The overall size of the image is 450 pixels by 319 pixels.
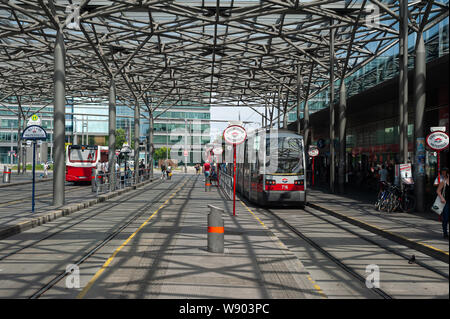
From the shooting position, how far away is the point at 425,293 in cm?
670

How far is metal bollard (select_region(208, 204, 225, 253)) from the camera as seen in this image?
30.9ft

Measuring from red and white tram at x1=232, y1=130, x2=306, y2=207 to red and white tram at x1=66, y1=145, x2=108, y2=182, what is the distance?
21.2 meters

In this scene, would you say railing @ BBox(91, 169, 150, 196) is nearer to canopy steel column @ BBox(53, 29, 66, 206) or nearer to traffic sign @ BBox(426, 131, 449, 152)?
canopy steel column @ BBox(53, 29, 66, 206)

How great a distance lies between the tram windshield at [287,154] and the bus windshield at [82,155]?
72.9ft

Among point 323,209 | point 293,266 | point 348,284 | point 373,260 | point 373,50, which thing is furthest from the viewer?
point 373,50

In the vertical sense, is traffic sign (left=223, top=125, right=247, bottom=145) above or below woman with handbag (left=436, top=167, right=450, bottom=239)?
above

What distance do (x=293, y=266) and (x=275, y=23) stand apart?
1980cm

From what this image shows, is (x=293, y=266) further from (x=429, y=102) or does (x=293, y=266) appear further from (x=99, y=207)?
(x=429, y=102)

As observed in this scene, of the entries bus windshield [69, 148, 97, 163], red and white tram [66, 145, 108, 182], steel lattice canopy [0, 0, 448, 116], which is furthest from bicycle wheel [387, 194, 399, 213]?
bus windshield [69, 148, 97, 163]

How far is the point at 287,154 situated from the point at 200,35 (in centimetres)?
1270

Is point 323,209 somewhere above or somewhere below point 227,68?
below

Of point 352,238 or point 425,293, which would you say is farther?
point 352,238

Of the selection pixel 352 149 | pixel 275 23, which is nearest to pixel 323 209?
pixel 275 23
